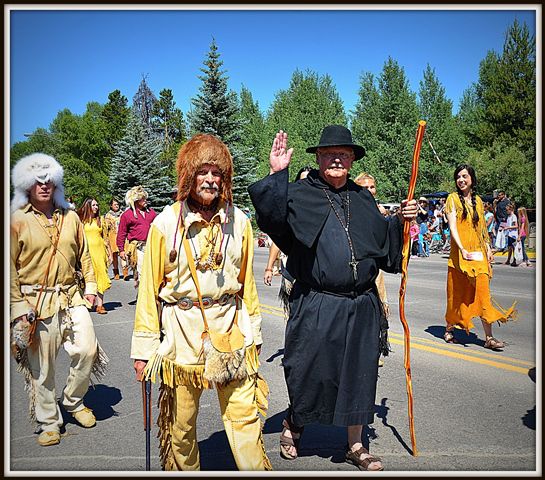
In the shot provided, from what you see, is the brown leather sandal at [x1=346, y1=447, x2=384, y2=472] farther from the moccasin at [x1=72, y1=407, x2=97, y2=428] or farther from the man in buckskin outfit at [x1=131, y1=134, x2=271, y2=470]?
the moccasin at [x1=72, y1=407, x2=97, y2=428]

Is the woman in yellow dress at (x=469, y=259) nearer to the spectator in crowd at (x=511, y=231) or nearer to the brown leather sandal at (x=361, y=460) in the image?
the brown leather sandal at (x=361, y=460)

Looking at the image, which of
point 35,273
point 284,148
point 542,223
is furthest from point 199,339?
point 542,223

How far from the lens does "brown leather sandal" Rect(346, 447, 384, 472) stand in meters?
3.85

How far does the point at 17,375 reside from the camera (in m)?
6.41

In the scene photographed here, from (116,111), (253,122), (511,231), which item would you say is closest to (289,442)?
(511,231)

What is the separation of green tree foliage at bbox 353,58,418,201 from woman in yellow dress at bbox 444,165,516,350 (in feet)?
115

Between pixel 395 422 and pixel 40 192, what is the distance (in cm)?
340

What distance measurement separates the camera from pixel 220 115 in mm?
32438

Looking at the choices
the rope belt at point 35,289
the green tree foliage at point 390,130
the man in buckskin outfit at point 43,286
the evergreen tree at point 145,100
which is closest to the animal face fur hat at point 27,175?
the man in buckskin outfit at point 43,286

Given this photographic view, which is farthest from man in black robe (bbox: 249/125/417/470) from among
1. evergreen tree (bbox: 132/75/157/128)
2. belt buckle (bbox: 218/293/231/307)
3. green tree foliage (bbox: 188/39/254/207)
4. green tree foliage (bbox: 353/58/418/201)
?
evergreen tree (bbox: 132/75/157/128)

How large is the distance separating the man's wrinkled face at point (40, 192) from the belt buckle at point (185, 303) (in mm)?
1751

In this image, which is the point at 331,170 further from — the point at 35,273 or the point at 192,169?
the point at 35,273

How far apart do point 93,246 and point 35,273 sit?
19.6 feet

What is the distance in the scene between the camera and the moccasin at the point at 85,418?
4.74 m
